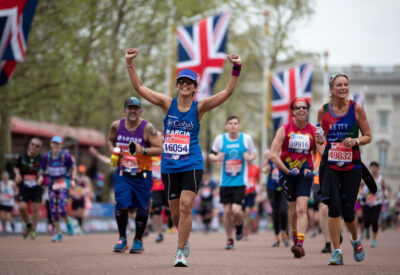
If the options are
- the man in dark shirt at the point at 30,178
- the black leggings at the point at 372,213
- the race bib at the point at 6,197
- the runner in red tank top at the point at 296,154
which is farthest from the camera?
the race bib at the point at 6,197

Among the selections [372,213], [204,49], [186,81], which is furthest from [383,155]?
[186,81]

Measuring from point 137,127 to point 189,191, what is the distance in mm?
2787

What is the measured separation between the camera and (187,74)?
864 centimetres

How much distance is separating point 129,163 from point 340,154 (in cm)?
347

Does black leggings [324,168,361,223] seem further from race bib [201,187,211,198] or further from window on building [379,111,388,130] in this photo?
window on building [379,111,388,130]

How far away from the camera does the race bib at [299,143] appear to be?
10.9 metres

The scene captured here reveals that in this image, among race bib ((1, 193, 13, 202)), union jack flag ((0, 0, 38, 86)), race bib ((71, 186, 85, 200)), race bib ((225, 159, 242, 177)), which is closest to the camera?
race bib ((225, 159, 242, 177))

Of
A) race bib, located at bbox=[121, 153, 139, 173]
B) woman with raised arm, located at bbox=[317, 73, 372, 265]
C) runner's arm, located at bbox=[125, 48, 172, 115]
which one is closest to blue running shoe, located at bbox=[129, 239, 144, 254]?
race bib, located at bbox=[121, 153, 139, 173]

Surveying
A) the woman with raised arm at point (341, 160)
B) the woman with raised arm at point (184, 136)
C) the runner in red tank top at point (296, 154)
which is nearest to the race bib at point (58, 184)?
the runner in red tank top at point (296, 154)

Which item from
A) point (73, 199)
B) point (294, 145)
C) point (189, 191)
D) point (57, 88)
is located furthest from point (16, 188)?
point (189, 191)

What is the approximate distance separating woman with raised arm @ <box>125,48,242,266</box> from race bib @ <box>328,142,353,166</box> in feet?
5.05

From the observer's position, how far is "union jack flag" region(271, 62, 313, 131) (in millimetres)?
31859

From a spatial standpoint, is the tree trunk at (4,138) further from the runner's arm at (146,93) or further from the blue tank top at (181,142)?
the blue tank top at (181,142)

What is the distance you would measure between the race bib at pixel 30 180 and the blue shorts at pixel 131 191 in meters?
5.63
